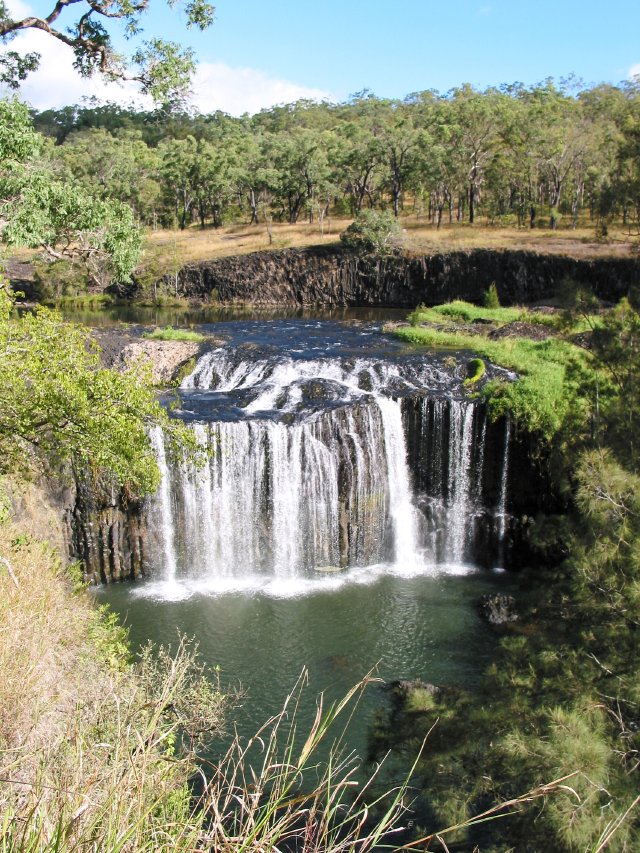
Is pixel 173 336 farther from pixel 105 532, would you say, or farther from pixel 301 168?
pixel 301 168

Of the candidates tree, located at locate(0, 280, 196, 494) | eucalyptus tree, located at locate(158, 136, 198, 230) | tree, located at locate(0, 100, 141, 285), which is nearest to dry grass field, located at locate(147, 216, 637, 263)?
eucalyptus tree, located at locate(158, 136, 198, 230)

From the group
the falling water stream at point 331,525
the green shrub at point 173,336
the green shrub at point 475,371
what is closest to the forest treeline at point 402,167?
the green shrub at point 173,336

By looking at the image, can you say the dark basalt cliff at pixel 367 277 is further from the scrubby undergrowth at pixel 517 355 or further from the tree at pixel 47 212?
the tree at pixel 47 212

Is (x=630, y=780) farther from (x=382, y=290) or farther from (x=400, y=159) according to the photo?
(x=400, y=159)

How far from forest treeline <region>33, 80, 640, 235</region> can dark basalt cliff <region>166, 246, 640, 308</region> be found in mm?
8559

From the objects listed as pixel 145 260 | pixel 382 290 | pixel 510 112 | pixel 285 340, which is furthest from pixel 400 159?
pixel 285 340

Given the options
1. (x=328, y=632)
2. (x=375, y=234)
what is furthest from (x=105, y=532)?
(x=375, y=234)

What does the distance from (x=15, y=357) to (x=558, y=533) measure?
795cm

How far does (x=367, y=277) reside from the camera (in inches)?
1914

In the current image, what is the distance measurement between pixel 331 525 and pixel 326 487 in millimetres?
1003

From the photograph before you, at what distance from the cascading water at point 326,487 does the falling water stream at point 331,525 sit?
0.12ft

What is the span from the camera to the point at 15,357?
9.58 m

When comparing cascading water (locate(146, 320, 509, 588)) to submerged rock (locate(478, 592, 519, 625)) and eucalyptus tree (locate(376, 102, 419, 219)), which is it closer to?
submerged rock (locate(478, 592, 519, 625))

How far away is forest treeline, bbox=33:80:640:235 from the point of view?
53.5 meters
